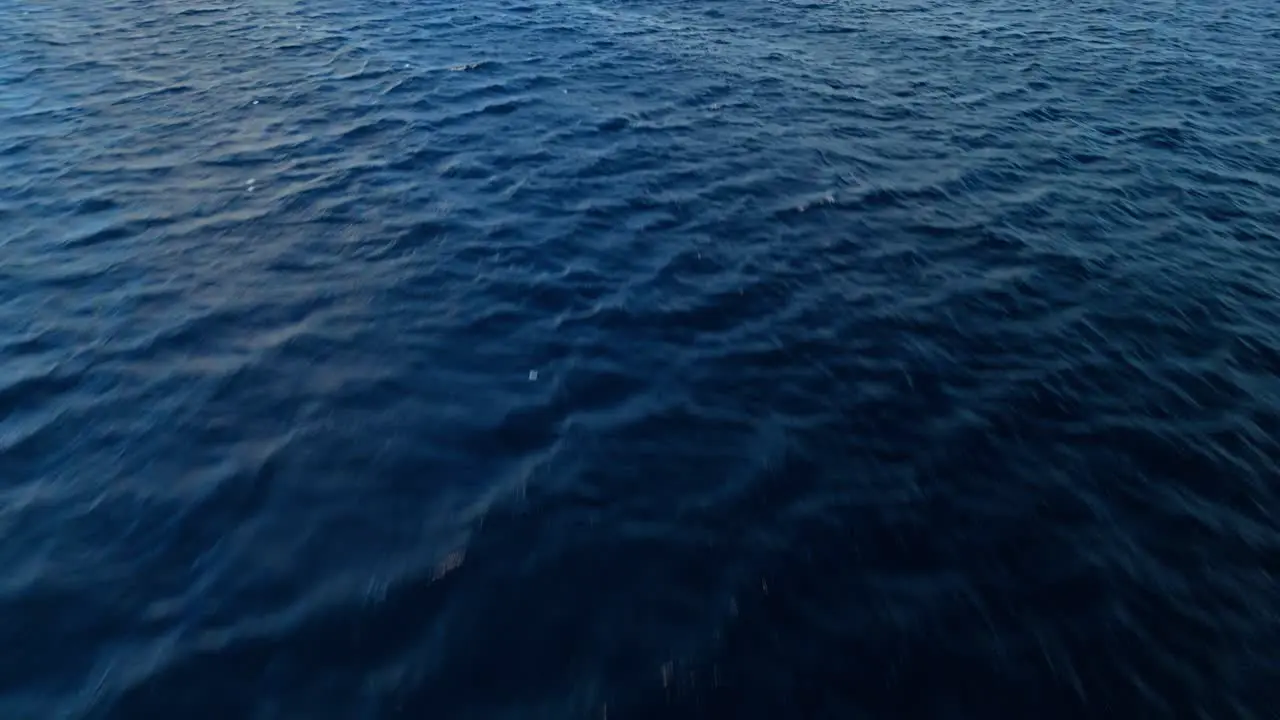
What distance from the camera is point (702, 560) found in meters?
12.0

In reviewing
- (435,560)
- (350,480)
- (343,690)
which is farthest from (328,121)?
(343,690)

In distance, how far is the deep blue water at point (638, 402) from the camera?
1063cm

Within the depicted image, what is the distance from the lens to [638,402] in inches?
596

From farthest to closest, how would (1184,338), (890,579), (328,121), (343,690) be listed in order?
(328,121), (1184,338), (890,579), (343,690)

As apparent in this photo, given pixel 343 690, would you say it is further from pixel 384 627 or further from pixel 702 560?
pixel 702 560

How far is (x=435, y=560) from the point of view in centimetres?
1188

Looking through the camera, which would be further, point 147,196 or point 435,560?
point 147,196

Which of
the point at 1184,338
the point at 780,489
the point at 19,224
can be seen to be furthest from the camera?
the point at 19,224

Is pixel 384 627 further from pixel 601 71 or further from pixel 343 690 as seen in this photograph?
pixel 601 71

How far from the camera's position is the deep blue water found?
10.6 meters

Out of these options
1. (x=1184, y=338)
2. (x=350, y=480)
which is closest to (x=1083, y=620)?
(x=1184, y=338)

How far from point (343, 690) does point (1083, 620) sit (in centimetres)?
1085

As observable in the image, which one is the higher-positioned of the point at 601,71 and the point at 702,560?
the point at 601,71

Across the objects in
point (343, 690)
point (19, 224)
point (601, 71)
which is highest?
point (601, 71)
